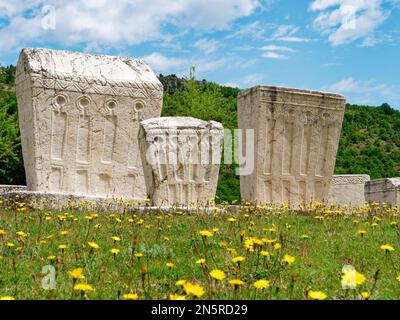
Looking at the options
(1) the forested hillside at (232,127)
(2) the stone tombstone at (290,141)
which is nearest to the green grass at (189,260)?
(2) the stone tombstone at (290,141)

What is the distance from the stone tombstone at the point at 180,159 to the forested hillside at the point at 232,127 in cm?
1137

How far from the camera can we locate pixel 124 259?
4730mm

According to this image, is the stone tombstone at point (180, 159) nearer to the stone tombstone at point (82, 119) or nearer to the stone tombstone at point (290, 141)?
the stone tombstone at point (290, 141)

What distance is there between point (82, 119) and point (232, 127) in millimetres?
16389

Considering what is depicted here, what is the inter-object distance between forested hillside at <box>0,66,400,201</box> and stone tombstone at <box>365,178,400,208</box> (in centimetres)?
577

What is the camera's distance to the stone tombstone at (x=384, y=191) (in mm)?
16375

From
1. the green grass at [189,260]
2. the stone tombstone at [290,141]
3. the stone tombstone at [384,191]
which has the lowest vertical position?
the green grass at [189,260]

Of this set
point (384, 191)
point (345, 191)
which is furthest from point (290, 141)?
point (384, 191)

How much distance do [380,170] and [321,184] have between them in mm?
15954

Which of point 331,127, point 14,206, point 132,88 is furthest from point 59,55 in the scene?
point 331,127

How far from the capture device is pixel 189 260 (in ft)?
15.7

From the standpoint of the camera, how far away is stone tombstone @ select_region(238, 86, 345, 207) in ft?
39.4

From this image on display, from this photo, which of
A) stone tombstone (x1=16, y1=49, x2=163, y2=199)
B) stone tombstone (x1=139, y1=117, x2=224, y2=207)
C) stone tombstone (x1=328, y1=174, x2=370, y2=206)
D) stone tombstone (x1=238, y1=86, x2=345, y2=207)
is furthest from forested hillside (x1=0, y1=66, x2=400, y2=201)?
stone tombstone (x1=139, y1=117, x2=224, y2=207)

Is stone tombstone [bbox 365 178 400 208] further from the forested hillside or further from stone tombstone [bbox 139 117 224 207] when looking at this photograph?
stone tombstone [bbox 139 117 224 207]
